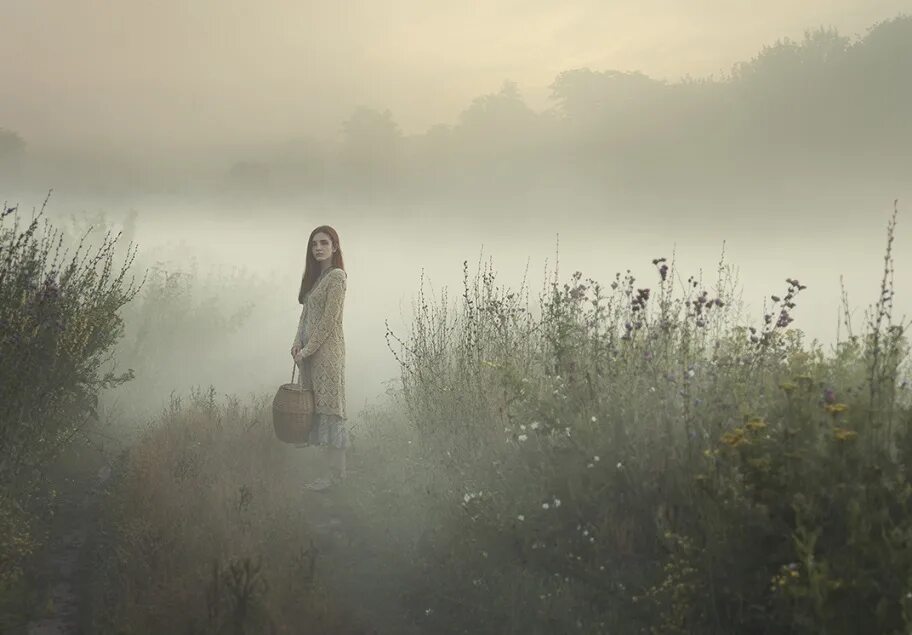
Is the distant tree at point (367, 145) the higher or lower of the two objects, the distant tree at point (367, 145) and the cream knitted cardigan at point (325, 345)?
the higher

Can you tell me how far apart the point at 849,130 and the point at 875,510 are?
1041 inches

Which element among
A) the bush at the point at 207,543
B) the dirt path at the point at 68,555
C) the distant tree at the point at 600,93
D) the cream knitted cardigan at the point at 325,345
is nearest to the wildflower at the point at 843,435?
the bush at the point at 207,543

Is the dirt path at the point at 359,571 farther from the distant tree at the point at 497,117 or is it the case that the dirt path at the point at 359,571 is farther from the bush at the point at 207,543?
the distant tree at the point at 497,117

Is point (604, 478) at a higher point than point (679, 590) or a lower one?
higher

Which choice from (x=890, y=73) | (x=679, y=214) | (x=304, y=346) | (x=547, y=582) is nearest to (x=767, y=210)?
(x=679, y=214)

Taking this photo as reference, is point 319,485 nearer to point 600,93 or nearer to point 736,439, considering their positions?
point 736,439

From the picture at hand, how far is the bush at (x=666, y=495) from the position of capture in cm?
310

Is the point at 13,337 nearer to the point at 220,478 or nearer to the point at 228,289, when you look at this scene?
the point at 220,478

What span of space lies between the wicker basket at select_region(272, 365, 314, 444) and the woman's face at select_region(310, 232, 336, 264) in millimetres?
1306

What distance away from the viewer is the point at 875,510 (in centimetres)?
312

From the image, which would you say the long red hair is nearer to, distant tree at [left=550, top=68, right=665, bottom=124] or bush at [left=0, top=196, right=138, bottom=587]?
bush at [left=0, top=196, right=138, bottom=587]

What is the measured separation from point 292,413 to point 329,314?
109cm

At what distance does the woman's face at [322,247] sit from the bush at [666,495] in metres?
1.87

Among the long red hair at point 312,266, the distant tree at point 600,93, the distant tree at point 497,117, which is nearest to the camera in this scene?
the long red hair at point 312,266
